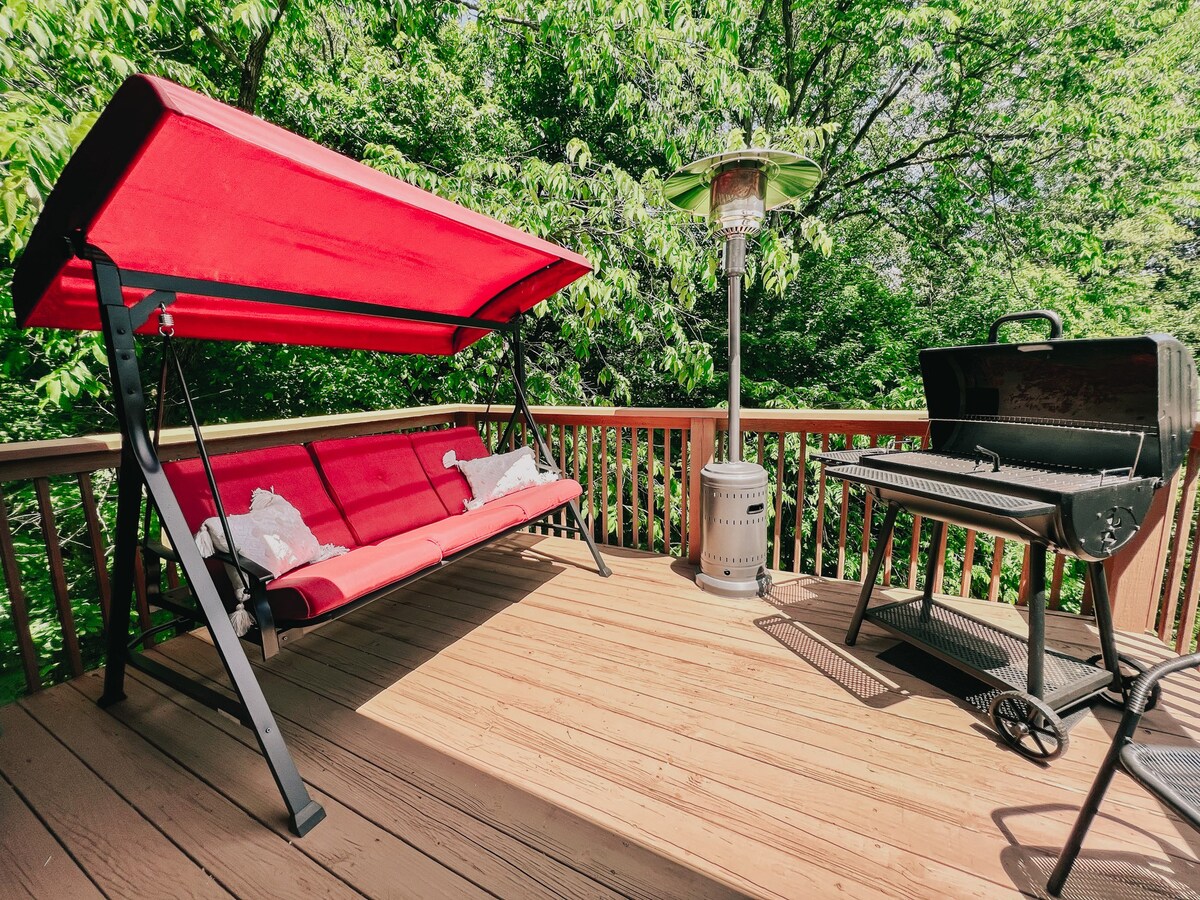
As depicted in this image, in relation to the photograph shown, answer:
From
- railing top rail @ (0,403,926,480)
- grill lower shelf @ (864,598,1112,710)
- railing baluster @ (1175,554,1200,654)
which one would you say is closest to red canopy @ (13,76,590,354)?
railing top rail @ (0,403,926,480)

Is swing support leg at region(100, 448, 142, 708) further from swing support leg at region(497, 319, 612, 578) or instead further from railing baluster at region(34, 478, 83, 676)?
swing support leg at region(497, 319, 612, 578)

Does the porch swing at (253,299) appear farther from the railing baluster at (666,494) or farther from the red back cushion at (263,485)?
the railing baluster at (666,494)

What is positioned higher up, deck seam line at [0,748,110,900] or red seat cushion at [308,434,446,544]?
red seat cushion at [308,434,446,544]

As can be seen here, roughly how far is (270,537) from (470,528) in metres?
0.78

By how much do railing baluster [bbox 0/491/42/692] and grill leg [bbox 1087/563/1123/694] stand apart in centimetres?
388

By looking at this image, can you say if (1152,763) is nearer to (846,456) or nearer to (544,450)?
(846,456)

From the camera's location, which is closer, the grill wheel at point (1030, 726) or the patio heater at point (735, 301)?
the grill wheel at point (1030, 726)

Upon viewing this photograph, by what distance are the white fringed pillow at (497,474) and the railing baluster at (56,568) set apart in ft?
5.75

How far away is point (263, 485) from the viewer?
2.47 meters

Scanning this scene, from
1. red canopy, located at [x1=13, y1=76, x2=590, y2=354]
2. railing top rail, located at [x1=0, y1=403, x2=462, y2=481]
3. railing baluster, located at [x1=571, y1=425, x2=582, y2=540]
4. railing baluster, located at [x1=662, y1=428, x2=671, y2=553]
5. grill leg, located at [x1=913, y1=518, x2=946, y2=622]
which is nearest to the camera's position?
red canopy, located at [x1=13, y1=76, x2=590, y2=354]

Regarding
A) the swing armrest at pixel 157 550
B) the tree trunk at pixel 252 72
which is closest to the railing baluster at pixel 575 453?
the swing armrest at pixel 157 550

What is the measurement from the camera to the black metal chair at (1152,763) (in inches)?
39.7

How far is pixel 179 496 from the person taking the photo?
2.06 metres

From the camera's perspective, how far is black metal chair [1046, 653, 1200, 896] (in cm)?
101
